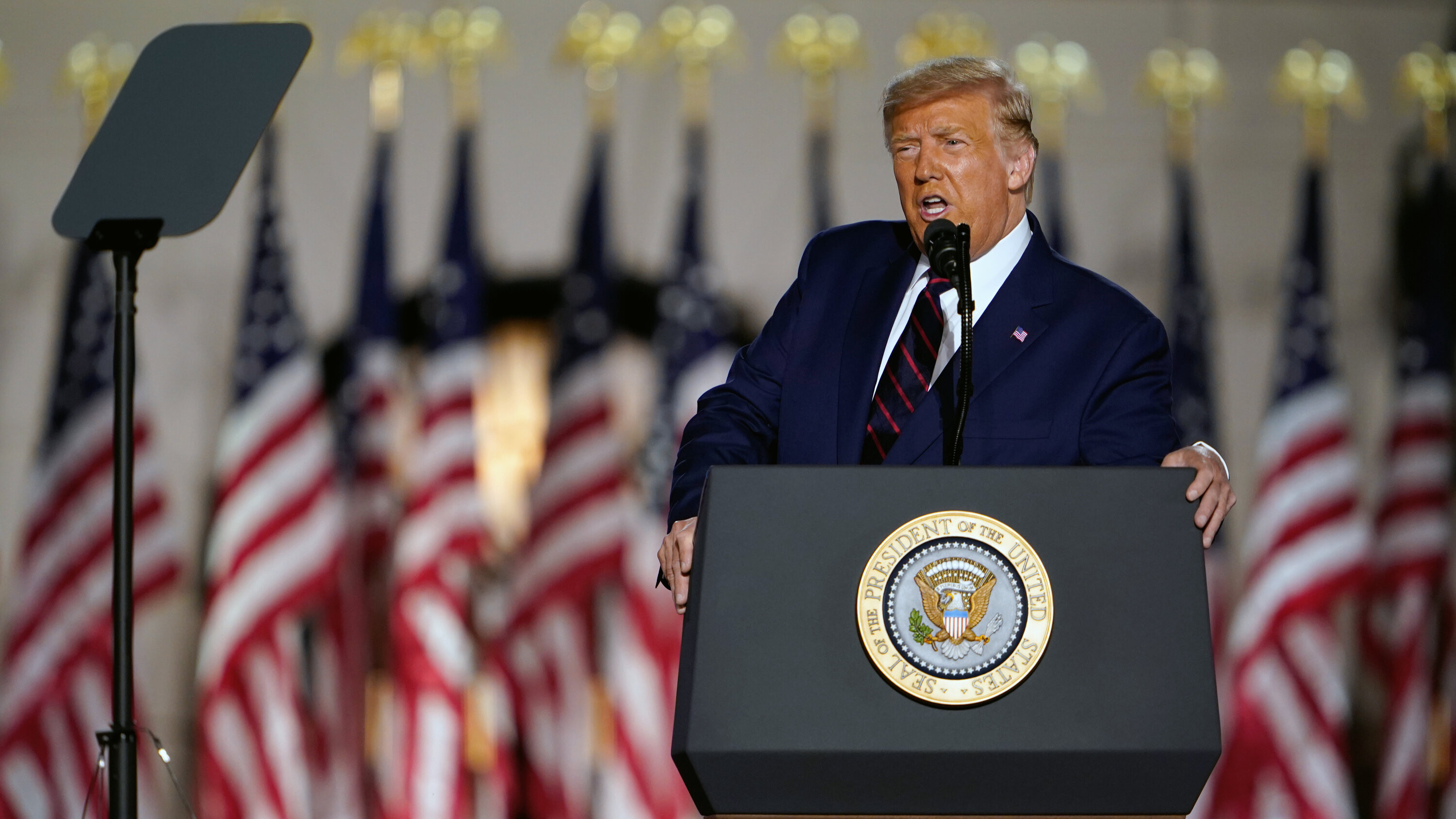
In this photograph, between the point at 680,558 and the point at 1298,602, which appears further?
the point at 1298,602

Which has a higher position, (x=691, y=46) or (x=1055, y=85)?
(x=691, y=46)

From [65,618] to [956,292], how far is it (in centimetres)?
415

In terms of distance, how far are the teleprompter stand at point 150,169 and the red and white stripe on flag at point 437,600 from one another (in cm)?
291

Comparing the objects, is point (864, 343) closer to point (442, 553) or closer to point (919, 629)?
point (919, 629)

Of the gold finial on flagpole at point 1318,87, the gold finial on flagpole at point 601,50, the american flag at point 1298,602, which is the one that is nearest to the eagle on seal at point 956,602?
the american flag at point 1298,602

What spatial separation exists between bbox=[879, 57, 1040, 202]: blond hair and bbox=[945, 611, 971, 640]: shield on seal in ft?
2.37

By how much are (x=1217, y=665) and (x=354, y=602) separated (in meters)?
3.12

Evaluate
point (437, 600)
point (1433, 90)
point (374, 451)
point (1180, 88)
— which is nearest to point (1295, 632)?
point (1180, 88)

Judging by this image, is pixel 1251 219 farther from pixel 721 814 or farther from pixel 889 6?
pixel 721 814

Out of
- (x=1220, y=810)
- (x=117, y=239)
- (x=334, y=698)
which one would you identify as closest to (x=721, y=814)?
(x=117, y=239)

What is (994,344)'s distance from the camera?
5.65 ft

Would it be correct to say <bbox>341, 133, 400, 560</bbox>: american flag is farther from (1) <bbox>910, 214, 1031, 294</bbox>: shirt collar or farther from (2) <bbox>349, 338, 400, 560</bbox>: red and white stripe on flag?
(1) <bbox>910, 214, 1031, 294</bbox>: shirt collar

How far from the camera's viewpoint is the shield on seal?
1311 mm

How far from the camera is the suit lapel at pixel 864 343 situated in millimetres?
1738
